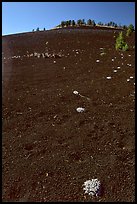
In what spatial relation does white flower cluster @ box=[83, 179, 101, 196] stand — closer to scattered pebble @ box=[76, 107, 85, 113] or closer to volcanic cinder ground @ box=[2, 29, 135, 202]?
volcanic cinder ground @ box=[2, 29, 135, 202]

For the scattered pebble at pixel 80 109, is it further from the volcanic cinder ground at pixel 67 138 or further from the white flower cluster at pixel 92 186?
the white flower cluster at pixel 92 186

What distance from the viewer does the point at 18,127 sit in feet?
23.6

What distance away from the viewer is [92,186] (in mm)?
4922

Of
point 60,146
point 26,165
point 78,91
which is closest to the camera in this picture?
point 26,165

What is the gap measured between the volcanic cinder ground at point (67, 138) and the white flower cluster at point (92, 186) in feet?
0.29

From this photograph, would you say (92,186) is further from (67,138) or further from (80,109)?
(80,109)

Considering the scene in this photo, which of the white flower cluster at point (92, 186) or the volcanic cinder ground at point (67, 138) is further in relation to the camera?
the volcanic cinder ground at point (67, 138)

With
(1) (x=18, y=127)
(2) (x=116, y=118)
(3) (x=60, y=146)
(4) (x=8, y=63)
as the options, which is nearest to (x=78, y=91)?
(2) (x=116, y=118)

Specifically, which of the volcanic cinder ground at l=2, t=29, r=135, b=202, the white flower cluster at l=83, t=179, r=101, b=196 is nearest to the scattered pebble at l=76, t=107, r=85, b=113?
the volcanic cinder ground at l=2, t=29, r=135, b=202

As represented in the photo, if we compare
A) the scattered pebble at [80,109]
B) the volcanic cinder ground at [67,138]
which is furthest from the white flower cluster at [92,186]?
the scattered pebble at [80,109]

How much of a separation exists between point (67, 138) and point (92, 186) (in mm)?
1808

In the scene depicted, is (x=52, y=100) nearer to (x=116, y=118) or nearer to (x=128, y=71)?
(x=116, y=118)

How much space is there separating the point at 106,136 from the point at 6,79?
755 centimetres

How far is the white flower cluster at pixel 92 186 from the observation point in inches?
191
